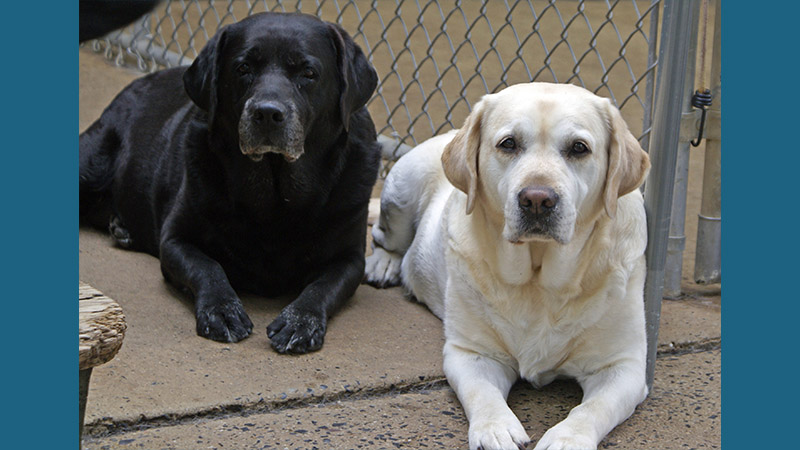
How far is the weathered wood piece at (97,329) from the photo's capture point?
1958mm

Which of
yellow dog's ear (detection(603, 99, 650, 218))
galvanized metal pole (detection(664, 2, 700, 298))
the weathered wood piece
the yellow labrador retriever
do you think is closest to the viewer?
the weathered wood piece

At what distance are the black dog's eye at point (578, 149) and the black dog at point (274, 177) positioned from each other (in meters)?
1.01

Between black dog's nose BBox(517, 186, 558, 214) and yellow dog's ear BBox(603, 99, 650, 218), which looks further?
yellow dog's ear BBox(603, 99, 650, 218)

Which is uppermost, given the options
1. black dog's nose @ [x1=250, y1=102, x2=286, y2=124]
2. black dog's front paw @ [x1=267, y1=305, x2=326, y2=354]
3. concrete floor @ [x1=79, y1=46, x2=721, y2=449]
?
black dog's nose @ [x1=250, y1=102, x2=286, y2=124]

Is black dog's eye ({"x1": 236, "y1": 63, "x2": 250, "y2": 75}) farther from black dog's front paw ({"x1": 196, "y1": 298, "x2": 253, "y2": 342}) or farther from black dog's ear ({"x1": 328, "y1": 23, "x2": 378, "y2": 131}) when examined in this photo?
black dog's front paw ({"x1": 196, "y1": 298, "x2": 253, "y2": 342})

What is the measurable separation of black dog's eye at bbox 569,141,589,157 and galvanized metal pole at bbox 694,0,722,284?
111 centimetres

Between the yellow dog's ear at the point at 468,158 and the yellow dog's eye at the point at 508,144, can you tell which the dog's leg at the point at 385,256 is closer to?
the yellow dog's ear at the point at 468,158

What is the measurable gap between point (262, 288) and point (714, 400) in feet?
5.51

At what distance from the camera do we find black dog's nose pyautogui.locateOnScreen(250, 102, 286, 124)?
2.98 metres

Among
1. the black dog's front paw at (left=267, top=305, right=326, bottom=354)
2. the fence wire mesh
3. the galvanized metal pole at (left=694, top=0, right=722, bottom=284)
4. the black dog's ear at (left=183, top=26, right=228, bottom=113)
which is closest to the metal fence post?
the galvanized metal pole at (left=694, top=0, right=722, bottom=284)

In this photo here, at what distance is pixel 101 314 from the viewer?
2.04 meters

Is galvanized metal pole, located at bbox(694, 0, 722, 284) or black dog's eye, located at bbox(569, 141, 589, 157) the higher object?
black dog's eye, located at bbox(569, 141, 589, 157)

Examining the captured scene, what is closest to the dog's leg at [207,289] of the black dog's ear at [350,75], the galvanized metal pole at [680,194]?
the black dog's ear at [350,75]

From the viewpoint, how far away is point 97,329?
1992 mm
